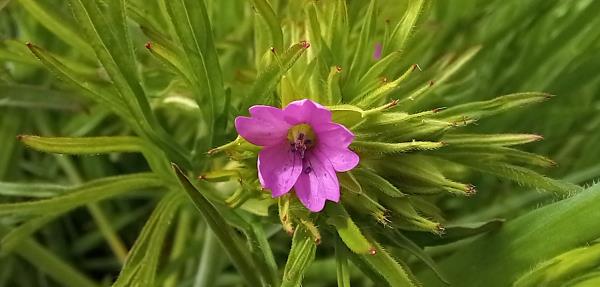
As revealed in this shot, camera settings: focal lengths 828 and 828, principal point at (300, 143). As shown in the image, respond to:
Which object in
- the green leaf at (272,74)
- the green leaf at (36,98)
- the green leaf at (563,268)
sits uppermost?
the green leaf at (36,98)

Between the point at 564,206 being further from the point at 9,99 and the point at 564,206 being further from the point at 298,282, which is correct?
the point at 9,99

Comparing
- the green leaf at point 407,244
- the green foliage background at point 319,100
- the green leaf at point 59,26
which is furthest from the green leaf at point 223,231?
the green leaf at point 59,26

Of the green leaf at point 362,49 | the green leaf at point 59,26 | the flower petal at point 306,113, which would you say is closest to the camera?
the flower petal at point 306,113

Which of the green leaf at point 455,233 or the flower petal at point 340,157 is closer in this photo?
the flower petal at point 340,157

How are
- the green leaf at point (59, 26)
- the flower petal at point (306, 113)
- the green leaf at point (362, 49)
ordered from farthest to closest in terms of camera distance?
the green leaf at point (59, 26) < the green leaf at point (362, 49) < the flower petal at point (306, 113)

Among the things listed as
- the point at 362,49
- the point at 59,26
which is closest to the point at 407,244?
the point at 362,49

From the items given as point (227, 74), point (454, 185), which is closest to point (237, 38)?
point (227, 74)

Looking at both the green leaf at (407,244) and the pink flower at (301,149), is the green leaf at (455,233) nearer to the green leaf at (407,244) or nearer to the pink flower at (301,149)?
the green leaf at (407,244)
